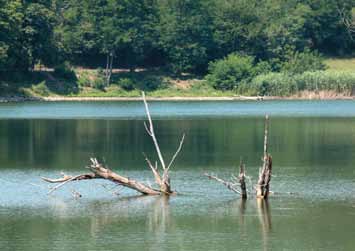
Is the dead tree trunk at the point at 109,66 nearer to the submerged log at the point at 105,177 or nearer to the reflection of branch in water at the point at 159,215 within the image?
the submerged log at the point at 105,177

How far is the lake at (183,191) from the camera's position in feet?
111

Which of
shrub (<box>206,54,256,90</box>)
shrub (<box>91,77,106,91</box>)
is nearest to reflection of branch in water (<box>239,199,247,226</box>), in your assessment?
shrub (<box>91,77,106,91</box>)

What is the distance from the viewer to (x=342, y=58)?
151 meters

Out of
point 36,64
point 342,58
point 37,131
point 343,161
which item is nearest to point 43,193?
point 343,161

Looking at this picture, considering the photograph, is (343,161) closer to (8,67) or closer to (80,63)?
(8,67)

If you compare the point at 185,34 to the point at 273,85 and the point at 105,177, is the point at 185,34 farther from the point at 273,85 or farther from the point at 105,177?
the point at 105,177

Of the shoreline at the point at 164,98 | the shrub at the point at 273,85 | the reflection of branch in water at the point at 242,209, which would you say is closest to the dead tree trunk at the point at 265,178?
the reflection of branch in water at the point at 242,209

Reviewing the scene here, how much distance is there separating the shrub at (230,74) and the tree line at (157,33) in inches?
150

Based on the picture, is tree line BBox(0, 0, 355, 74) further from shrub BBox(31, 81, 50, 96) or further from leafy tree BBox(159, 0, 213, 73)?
shrub BBox(31, 81, 50, 96)

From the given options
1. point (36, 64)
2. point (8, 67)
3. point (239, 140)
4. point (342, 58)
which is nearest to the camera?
point (239, 140)

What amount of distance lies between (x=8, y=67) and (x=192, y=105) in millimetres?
20682

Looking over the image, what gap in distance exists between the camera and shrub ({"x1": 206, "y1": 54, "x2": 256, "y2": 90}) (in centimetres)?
13338

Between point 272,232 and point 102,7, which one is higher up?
point 102,7

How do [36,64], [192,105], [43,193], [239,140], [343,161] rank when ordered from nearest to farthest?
[43,193] → [343,161] → [239,140] → [192,105] → [36,64]
